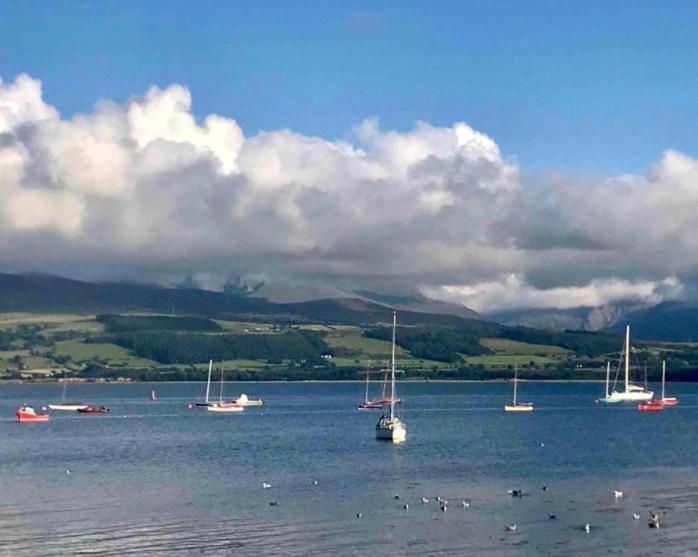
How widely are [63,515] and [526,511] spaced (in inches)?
1090

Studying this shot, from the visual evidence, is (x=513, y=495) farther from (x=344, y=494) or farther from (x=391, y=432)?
(x=391, y=432)

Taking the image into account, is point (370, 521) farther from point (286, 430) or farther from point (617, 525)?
point (286, 430)

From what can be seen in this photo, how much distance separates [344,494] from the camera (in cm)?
8738

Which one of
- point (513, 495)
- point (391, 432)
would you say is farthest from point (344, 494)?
point (391, 432)

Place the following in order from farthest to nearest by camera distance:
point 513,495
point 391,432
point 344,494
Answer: point 391,432
point 344,494
point 513,495

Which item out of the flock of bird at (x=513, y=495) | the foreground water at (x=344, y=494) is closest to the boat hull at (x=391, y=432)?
the foreground water at (x=344, y=494)

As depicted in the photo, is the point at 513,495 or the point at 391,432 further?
the point at 391,432

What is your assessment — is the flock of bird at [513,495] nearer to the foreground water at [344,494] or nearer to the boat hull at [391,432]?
the foreground water at [344,494]

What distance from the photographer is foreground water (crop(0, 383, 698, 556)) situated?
66.2 m

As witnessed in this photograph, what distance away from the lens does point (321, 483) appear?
94750 mm

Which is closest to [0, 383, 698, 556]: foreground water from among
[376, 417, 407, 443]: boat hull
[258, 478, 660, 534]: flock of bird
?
[258, 478, 660, 534]: flock of bird

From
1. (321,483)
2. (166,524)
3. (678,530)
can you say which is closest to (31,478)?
(321,483)

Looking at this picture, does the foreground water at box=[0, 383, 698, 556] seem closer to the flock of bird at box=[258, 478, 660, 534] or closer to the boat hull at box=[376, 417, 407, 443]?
the flock of bird at box=[258, 478, 660, 534]

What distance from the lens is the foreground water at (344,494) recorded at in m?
66.2
